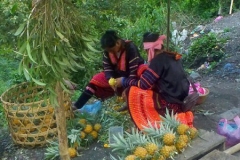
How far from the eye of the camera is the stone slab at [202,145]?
373 cm

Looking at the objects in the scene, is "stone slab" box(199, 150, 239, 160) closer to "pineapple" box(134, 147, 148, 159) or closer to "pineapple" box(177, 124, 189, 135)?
"pineapple" box(177, 124, 189, 135)

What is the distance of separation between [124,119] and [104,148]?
468mm

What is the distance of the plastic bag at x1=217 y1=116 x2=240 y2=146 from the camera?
426cm

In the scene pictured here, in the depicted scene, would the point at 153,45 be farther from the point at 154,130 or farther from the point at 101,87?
the point at 101,87

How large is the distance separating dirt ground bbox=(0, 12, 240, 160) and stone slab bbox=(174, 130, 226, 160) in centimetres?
47

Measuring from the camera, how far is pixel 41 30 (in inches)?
112

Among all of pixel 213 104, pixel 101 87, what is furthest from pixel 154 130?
pixel 213 104

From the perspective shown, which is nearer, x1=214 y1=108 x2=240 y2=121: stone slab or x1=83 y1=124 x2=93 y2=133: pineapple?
x1=83 y1=124 x2=93 y2=133: pineapple

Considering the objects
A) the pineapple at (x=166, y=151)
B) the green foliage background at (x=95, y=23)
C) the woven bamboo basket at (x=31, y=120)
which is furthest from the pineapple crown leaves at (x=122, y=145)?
the green foliage background at (x=95, y=23)

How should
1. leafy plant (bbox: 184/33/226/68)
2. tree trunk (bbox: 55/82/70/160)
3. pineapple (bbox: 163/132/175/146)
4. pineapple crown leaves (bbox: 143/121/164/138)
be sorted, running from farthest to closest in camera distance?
leafy plant (bbox: 184/33/226/68), pineapple crown leaves (bbox: 143/121/164/138), pineapple (bbox: 163/132/175/146), tree trunk (bbox: 55/82/70/160)

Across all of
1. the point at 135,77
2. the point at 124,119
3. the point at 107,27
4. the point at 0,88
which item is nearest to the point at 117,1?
the point at 107,27

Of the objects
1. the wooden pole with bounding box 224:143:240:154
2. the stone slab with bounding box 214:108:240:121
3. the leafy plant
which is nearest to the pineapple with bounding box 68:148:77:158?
the wooden pole with bounding box 224:143:240:154

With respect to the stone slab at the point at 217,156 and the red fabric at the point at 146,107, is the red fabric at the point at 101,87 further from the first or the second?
the stone slab at the point at 217,156

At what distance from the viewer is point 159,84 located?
4172 millimetres
